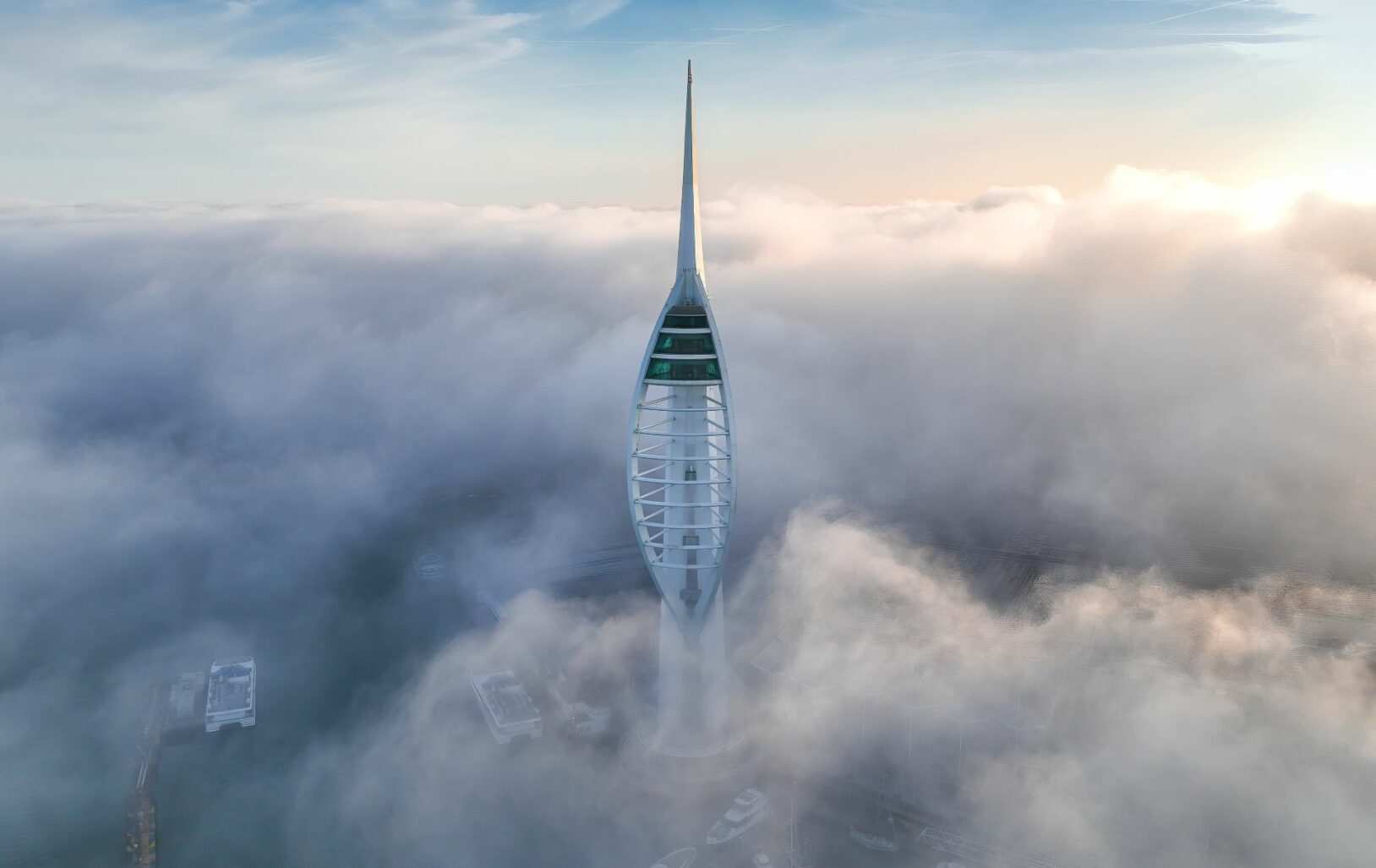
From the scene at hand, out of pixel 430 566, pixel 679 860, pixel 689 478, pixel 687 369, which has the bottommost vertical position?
pixel 430 566

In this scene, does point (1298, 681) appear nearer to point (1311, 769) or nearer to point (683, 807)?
point (1311, 769)

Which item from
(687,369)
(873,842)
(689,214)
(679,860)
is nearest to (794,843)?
(873,842)

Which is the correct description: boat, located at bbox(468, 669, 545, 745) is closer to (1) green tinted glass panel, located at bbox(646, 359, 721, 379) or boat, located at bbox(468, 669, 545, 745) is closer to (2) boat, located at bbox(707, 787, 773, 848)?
(2) boat, located at bbox(707, 787, 773, 848)

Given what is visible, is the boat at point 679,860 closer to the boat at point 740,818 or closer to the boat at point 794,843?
the boat at point 740,818

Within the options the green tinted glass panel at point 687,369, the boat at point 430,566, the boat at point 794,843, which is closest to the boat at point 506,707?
the boat at point 794,843

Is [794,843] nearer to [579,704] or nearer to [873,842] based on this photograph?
[873,842]

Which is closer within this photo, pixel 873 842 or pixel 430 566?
pixel 873 842
